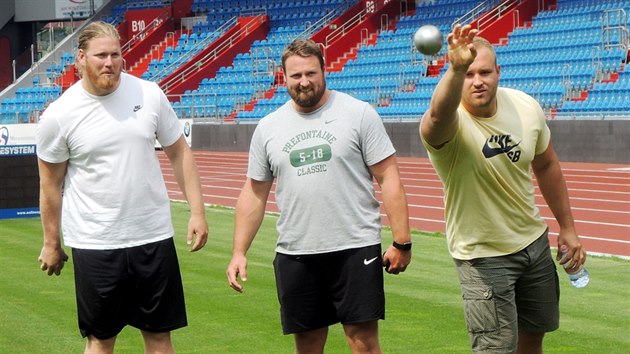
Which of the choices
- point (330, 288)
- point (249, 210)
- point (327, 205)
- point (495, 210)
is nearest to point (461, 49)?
point (495, 210)

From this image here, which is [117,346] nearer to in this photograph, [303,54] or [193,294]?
[193,294]

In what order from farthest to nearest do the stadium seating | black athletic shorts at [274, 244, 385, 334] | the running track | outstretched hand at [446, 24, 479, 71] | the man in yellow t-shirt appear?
the stadium seating < the running track < black athletic shorts at [274, 244, 385, 334] < the man in yellow t-shirt < outstretched hand at [446, 24, 479, 71]

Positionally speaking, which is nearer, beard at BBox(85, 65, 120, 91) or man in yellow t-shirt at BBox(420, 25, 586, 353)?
man in yellow t-shirt at BBox(420, 25, 586, 353)

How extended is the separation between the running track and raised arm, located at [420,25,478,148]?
8732 mm

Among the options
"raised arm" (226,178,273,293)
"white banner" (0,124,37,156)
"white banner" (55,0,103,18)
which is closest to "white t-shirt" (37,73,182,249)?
"raised arm" (226,178,273,293)

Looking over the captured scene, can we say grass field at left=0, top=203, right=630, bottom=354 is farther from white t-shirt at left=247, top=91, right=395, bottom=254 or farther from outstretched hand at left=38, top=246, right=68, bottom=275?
white t-shirt at left=247, top=91, right=395, bottom=254

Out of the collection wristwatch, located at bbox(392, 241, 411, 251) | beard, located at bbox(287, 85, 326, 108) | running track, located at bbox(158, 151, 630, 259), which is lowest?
running track, located at bbox(158, 151, 630, 259)

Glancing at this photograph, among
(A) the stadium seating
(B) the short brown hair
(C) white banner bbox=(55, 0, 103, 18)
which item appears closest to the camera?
(B) the short brown hair

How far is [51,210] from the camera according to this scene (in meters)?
6.63

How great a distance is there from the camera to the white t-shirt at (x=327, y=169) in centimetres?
621

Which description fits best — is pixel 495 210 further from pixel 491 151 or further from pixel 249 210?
pixel 249 210

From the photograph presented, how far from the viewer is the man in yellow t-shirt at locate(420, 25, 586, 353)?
5.93 m

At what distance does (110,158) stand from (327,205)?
1129mm

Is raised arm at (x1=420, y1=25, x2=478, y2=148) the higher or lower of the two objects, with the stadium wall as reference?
higher
